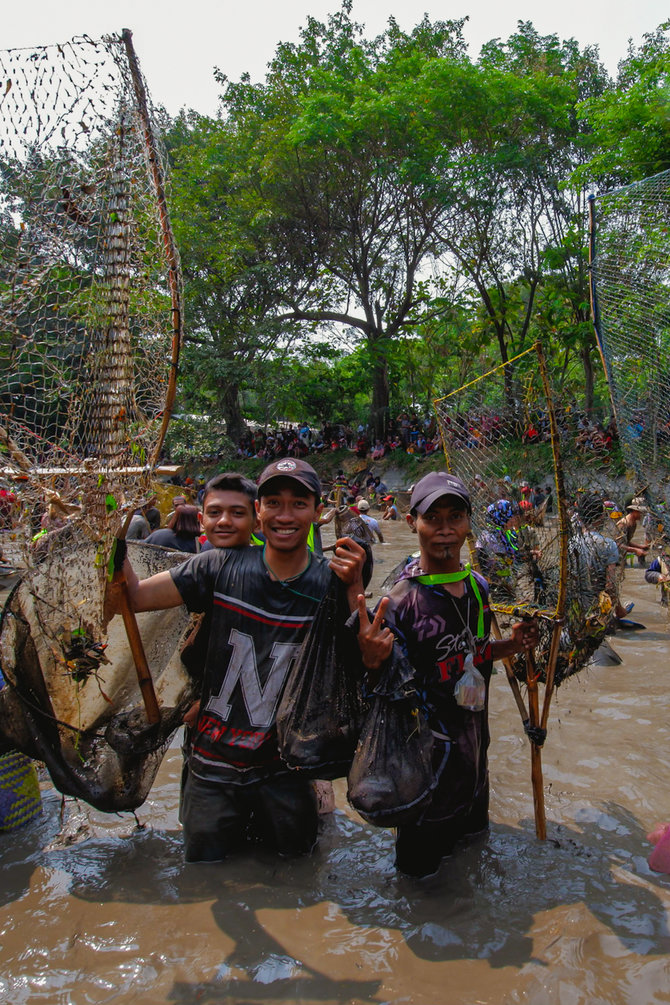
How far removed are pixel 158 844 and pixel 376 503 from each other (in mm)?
17170

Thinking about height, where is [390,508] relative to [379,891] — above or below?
above

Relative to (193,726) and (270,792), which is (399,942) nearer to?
(270,792)

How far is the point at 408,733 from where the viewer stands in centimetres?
249

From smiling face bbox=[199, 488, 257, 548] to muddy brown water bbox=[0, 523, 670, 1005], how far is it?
4.45 feet

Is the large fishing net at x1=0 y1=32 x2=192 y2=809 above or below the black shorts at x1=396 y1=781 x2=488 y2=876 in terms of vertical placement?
above

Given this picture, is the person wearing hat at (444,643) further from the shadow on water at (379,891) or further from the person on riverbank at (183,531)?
the person on riverbank at (183,531)

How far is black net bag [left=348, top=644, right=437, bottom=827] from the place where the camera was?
241 cm

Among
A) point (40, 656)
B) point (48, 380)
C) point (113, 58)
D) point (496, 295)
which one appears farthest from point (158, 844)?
point (496, 295)

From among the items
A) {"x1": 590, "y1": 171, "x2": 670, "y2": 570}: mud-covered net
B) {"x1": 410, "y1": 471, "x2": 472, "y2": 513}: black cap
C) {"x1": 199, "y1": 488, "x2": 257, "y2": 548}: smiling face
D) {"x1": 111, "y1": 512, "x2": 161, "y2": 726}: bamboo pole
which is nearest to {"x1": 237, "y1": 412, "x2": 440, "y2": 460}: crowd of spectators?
{"x1": 590, "y1": 171, "x2": 670, "y2": 570}: mud-covered net

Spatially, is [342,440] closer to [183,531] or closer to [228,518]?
[183,531]

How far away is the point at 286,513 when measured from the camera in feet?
8.85

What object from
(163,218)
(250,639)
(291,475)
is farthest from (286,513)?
(163,218)

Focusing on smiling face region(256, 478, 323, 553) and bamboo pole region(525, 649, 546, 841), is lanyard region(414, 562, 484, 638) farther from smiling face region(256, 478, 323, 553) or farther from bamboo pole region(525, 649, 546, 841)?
smiling face region(256, 478, 323, 553)

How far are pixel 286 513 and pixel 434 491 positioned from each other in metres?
0.57
